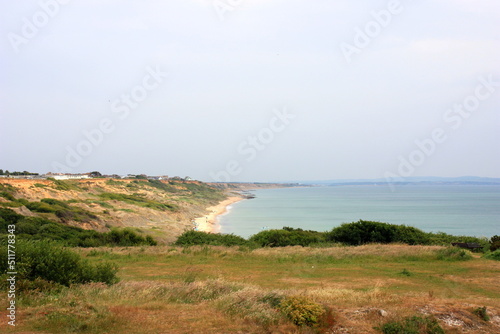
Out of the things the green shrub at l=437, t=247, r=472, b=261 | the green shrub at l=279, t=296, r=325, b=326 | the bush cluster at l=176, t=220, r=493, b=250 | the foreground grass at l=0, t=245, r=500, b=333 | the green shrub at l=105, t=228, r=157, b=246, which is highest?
the green shrub at l=279, t=296, r=325, b=326

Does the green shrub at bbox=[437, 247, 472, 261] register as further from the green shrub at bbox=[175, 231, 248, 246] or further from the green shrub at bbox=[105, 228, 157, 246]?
the green shrub at bbox=[105, 228, 157, 246]

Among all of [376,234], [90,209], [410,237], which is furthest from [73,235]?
[410,237]

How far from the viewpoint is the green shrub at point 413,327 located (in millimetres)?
7742

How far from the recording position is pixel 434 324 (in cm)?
792

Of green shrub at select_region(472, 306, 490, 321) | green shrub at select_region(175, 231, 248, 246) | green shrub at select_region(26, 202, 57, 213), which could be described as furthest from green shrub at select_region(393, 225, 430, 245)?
green shrub at select_region(26, 202, 57, 213)

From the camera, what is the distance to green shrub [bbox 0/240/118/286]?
1009 cm

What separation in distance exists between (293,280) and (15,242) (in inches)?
328

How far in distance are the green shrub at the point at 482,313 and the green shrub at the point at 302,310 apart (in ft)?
10.2

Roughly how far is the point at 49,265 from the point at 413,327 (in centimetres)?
827

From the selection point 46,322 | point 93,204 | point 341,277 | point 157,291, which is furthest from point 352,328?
point 93,204

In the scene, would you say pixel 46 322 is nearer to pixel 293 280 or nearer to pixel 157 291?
pixel 157 291

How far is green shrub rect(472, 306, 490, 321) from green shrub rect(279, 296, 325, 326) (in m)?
3.10

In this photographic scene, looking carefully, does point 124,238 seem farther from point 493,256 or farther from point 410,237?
point 493,256

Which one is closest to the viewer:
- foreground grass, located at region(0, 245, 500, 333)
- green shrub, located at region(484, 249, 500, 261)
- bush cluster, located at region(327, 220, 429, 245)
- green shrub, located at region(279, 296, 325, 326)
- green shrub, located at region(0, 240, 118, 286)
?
foreground grass, located at region(0, 245, 500, 333)
